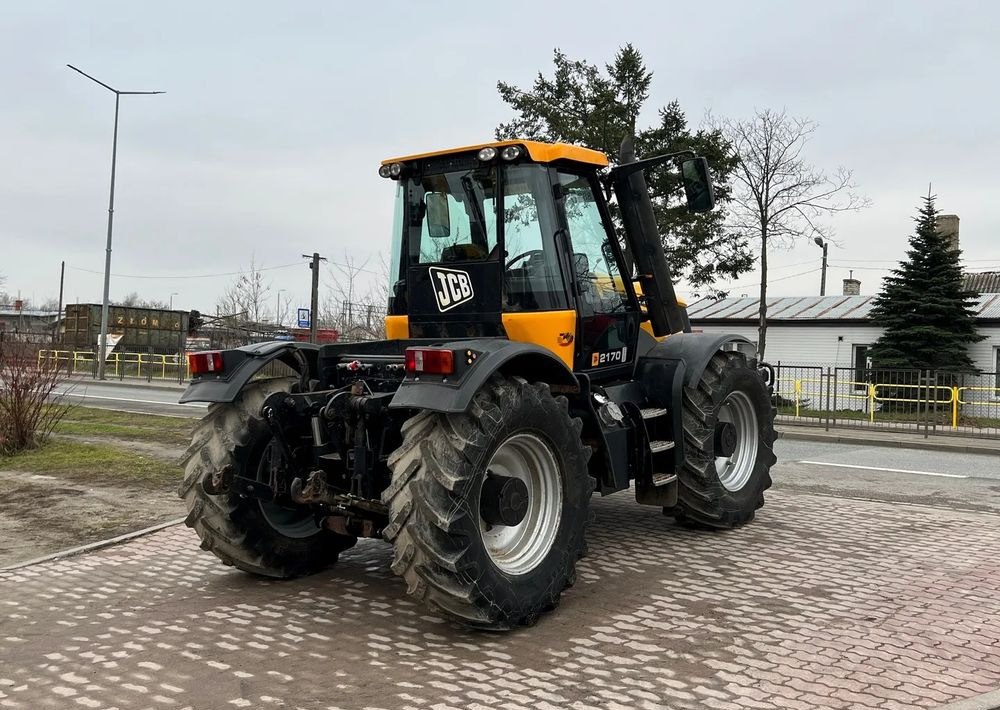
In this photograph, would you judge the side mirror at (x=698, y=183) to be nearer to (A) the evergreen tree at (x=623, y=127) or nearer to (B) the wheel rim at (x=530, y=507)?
(B) the wheel rim at (x=530, y=507)

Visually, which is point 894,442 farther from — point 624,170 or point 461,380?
point 461,380

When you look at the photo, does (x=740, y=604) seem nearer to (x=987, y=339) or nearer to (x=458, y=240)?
→ (x=458, y=240)

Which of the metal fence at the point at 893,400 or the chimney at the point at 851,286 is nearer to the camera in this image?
the metal fence at the point at 893,400

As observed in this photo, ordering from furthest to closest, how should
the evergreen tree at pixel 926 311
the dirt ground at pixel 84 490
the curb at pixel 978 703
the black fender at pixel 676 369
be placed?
the evergreen tree at pixel 926 311, the dirt ground at pixel 84 490, the black fender at pixel 676 369, the curb at pixel 978 703

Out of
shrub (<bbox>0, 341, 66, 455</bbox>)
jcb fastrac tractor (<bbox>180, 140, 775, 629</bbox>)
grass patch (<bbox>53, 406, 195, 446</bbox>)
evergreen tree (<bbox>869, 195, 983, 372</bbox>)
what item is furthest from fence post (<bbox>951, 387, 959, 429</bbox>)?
shrub (<bbox>0, 341, 66, 455</bbox>)

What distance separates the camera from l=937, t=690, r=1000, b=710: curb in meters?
3.54

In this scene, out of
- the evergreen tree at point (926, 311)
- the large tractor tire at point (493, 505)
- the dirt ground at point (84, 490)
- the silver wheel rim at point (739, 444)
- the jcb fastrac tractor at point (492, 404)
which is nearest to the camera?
the large tractor tire at point (493, 505)

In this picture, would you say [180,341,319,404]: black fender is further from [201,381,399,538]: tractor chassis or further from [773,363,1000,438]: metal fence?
[773,363,1000,438]: metal fence

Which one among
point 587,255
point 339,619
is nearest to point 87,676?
point 339,619

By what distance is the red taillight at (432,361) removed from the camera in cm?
444

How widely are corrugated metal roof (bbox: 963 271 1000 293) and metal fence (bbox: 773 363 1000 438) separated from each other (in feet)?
57.2

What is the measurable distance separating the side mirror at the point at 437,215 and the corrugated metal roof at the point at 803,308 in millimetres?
26985

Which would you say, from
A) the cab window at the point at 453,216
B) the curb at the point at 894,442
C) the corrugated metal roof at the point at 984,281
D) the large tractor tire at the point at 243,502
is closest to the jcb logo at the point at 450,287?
the cab window at the point at 453,216

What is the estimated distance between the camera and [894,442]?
16766 mm
